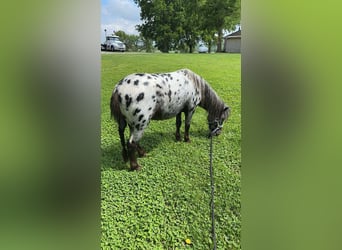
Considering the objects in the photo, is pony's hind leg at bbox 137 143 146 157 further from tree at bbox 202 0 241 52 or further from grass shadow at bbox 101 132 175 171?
tree at bbox 202 0 241 52

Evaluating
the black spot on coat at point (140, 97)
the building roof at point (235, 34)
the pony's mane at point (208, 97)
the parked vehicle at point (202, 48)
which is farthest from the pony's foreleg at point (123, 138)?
the building roof at point (235, 34)

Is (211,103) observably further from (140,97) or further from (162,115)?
(140,97)

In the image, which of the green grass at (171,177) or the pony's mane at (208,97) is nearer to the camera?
the green grass at (171,177)

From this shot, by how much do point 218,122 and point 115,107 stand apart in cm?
56

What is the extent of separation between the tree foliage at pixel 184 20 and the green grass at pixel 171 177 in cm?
9

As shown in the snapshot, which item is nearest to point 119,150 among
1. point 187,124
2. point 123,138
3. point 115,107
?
point 123,138

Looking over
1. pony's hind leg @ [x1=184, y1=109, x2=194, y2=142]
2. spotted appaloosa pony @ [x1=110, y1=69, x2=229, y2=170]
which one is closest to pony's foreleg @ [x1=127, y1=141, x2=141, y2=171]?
spotted appaloosa pony @ [x1=110, y1=69, x2=229, y2=170]

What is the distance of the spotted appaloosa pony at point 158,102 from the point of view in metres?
1.49

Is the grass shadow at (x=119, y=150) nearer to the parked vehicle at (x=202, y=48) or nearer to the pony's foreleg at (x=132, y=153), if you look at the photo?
the pony's foreleg at (x=132, y=153)

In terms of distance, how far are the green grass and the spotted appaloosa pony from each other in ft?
0.10

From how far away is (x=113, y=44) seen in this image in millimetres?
1493
